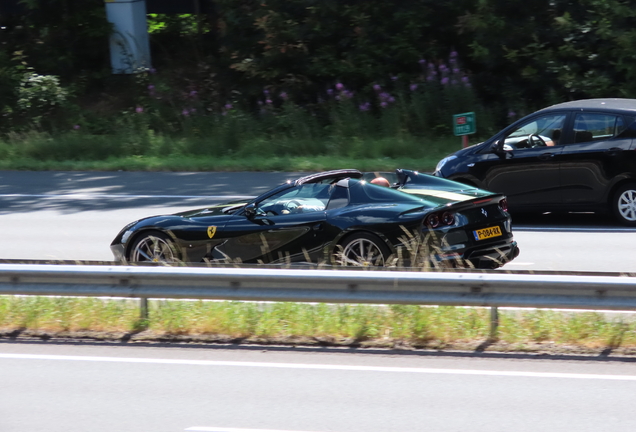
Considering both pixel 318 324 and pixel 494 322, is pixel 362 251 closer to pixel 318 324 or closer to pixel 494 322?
pixel 318 324

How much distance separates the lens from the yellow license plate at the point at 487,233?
30.3 feet

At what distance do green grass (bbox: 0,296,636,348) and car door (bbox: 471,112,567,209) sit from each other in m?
5.04

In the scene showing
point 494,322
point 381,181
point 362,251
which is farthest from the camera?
point 381,181

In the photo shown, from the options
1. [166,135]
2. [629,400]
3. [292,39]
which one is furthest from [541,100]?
[629,400]

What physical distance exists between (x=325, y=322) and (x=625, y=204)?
621 cm

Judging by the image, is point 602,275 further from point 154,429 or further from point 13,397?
point 13,397

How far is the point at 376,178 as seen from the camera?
988cm

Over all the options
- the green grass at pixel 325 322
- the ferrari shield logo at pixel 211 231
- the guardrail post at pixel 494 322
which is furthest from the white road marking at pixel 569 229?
the guardrail post at pixel 494 322

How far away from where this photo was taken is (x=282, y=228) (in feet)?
31.3

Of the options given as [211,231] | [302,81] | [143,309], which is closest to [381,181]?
[211,231]

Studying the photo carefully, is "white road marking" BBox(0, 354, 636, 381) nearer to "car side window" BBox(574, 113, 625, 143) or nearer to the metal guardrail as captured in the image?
the metal guardrail

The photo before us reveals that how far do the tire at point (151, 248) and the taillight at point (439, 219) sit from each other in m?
2.89

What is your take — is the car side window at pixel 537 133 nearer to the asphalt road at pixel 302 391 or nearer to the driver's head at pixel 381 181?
the driver's head at pixel 381 181

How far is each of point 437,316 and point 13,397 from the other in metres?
3.42
